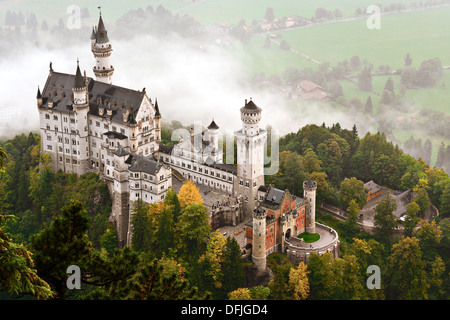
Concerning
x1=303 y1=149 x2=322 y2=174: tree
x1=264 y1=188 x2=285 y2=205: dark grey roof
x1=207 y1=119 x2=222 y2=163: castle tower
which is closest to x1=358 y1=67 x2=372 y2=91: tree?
x1=303 y1=149 x2=322 y2=174: tree

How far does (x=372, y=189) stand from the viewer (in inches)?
4638

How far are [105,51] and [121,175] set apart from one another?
23.6 metres

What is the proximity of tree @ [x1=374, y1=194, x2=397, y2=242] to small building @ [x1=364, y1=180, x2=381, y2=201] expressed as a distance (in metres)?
10.0

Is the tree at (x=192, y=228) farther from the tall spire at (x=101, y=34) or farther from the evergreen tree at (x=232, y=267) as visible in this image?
the tall spire at (x=101, y=34)

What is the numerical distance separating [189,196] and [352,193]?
28754mm

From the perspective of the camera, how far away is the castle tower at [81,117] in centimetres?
10856

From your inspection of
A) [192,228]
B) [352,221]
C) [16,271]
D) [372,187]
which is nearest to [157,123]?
[192,228]

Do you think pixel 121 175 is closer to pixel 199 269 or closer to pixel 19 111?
pixel 199 269

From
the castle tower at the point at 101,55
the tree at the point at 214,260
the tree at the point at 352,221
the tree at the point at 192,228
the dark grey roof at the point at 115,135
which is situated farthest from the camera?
the castle tower at the point at 101,55

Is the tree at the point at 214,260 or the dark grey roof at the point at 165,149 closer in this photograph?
the tree at the point at 214,260

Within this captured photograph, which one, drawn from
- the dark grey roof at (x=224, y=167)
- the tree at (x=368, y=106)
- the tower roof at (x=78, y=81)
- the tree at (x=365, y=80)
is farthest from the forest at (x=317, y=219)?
the tree at (x=365, y=80)

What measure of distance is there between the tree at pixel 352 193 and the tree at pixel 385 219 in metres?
5.14

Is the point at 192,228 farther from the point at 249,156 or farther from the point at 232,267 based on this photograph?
the point at 249,156
